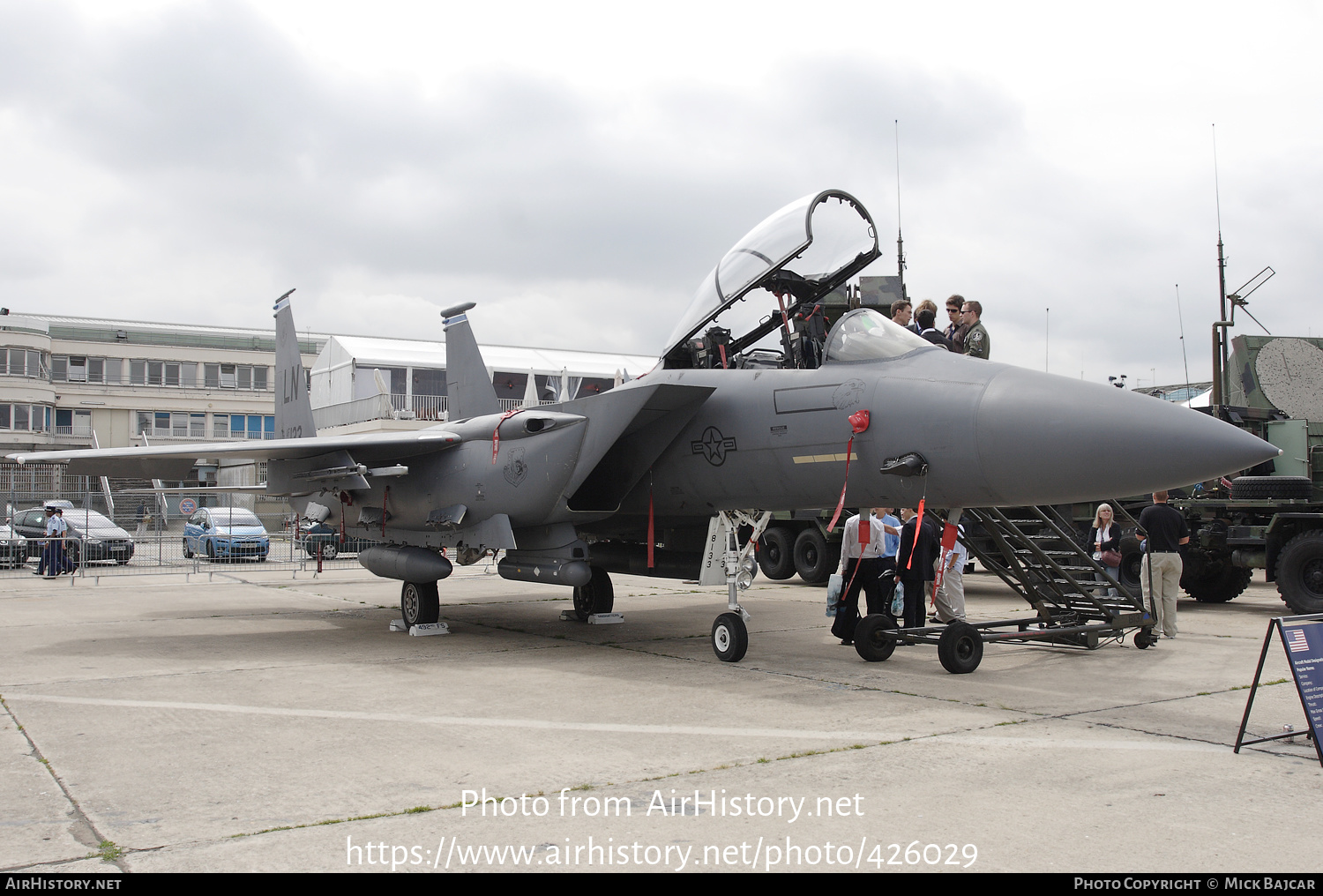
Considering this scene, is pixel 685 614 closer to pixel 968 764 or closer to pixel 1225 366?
pixel 968 764

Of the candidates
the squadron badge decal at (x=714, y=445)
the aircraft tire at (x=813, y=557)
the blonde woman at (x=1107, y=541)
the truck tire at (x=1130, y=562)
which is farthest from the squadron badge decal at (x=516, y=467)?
the aircraft tire at (x=813, y=557)

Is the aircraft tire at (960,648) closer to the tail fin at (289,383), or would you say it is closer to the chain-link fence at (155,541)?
the tail fin at (289,383)

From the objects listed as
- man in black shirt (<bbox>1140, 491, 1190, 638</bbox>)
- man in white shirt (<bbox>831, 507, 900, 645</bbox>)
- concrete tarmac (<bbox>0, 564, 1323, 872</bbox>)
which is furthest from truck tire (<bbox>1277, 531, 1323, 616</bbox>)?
man in white shirt (<bbox>831, 507, 900, 645</bbox>)

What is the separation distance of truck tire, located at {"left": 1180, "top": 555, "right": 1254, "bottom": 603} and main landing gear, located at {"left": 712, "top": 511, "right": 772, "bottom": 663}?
7.53 meters

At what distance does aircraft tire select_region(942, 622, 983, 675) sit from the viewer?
6.77 m

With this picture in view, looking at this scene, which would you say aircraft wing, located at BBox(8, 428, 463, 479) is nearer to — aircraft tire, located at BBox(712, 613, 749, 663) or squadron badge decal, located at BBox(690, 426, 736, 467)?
squadron badge decal, located at BBox(690, 426, 736, 467)

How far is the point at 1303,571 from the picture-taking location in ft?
33.8

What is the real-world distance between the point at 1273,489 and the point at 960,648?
6350 millimetres

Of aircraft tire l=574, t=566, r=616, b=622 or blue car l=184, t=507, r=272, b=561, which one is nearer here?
aircraft tire l=574, t=566, r=616, b=622

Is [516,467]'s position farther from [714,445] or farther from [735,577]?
[735,577]

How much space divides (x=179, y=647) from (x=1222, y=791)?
803cm

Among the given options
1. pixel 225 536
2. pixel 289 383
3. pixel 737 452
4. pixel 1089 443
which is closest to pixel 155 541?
pixel 225 536

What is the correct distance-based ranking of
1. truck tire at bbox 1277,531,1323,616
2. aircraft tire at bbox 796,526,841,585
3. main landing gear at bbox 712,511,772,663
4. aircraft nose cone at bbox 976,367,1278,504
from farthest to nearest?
aircraft tire at bbox 796,526,841,585 → truck tire at bbox 1277,531,1323,616 → main landing gear at bbox 712,511,772,663 → aircraft nose cone at bbox 976,367,1278,504

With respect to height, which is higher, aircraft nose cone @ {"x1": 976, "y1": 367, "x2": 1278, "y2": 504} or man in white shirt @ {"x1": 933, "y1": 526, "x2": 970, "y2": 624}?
aircraft nose cone @ {"x1": 976, "y1": 367, "x2": 1278, "y2": 504}
